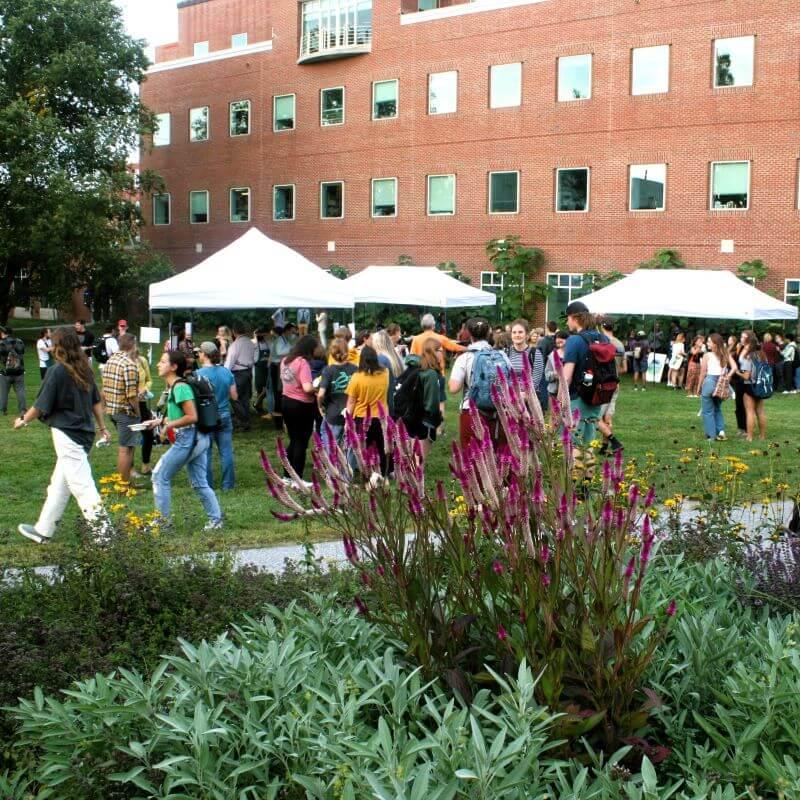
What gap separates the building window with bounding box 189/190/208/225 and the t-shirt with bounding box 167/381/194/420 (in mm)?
40262

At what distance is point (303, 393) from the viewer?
12.3m

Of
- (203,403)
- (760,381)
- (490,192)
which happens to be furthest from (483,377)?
(490,192)

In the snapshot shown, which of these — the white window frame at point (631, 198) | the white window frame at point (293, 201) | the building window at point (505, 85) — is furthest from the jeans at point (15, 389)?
the white window frame at point (293, 201)

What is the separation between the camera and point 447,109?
40.2m

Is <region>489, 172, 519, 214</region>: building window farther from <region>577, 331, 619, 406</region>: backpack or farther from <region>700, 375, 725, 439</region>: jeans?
<region>577, 331, 619, 406</region>: backpack

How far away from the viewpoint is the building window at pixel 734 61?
3378cm

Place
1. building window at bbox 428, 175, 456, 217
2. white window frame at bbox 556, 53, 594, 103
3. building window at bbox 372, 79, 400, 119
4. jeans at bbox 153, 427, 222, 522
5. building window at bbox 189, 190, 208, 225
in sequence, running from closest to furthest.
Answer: jeans at bbox 153, 427, 222, 522, white window frame at bbox 556, 53, 594, 103, building window at bbox 428, 175, 456, 217, building window at bbox 372, 79, 400, 119, building window at bbox 189, 190, 208, 225

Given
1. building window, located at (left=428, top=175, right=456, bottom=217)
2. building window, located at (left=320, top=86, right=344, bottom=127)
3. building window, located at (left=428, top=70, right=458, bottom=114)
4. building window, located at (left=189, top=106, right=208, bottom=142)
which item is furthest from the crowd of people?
building window, located at (left=189, top=106, right=208, bottom=142)

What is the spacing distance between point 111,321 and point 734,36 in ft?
93.3

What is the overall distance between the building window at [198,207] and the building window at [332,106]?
7.58 m

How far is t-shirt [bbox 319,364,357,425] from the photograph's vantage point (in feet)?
40.7

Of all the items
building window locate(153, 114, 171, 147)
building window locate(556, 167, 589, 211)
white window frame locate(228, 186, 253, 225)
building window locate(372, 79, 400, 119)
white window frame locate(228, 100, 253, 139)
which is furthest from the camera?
building window locate(153, 114, 171, 147)

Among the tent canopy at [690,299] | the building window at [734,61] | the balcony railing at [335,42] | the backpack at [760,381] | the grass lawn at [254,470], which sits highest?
the balcony railing at [335,42]

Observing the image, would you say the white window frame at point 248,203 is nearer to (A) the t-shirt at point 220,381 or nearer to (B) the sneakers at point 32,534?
(A) the t-shirt at point 220,381
